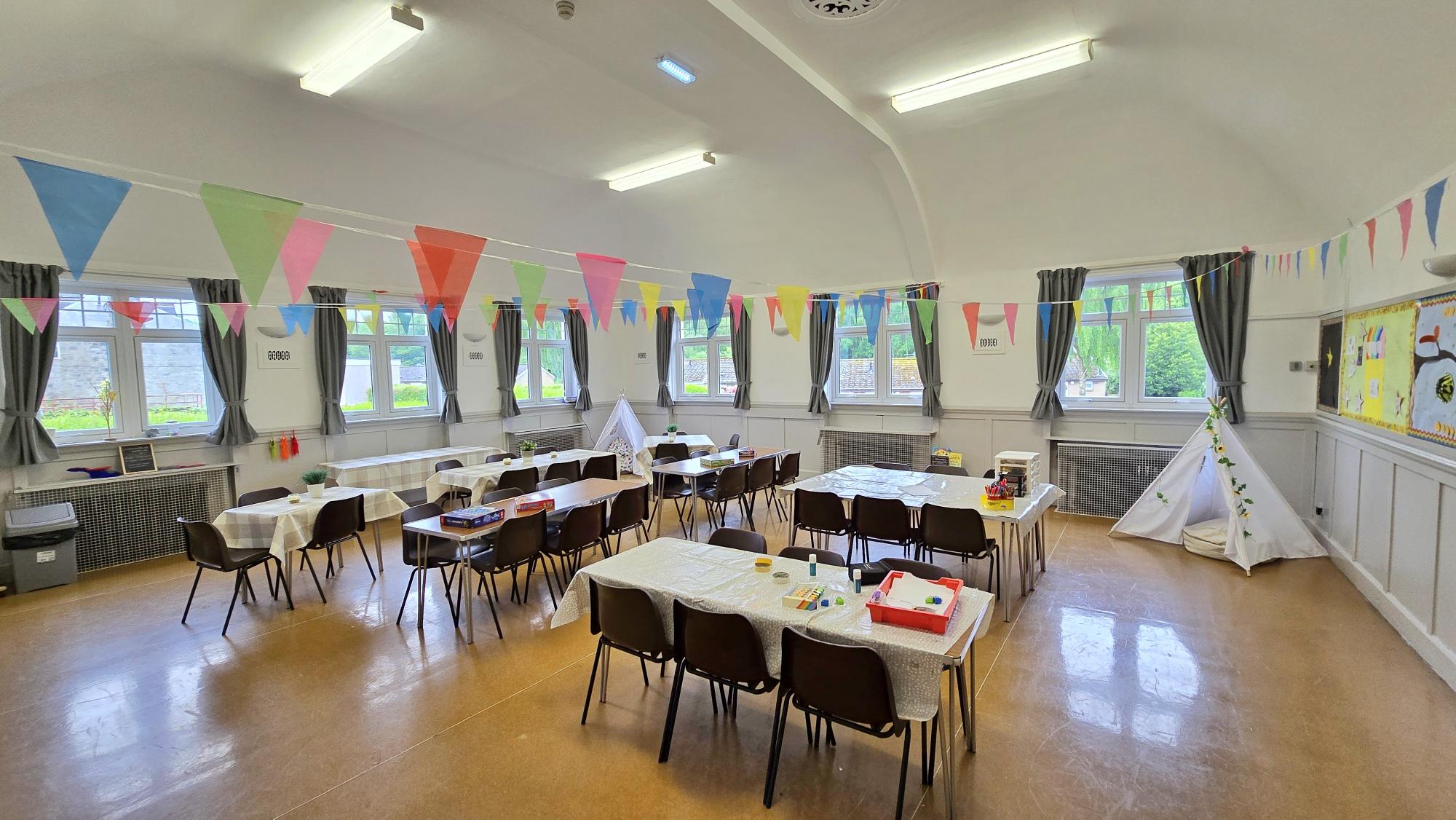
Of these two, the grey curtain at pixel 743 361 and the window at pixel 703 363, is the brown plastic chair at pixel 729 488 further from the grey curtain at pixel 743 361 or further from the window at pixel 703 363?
the window at pixel 703 363

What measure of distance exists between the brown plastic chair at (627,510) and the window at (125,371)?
15.5 feet

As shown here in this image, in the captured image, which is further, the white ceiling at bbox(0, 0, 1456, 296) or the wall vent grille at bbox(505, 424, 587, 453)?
the wall vent grille at bbox(505, 424, 587, 453)

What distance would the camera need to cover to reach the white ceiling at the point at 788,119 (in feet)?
11.3

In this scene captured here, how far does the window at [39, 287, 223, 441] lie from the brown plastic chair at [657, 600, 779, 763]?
Result: 6.19 m

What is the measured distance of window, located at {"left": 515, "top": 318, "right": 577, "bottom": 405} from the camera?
360 inches

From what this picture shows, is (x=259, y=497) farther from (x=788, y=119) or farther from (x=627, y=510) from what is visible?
(x=788, y=119)

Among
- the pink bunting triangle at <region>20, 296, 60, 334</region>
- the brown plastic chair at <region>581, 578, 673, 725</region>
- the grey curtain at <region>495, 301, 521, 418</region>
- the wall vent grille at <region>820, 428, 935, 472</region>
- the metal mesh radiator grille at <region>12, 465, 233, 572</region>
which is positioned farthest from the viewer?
the grey curtain at <region>495, 301, 521, 418</region>

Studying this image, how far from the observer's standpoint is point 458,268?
129 inches

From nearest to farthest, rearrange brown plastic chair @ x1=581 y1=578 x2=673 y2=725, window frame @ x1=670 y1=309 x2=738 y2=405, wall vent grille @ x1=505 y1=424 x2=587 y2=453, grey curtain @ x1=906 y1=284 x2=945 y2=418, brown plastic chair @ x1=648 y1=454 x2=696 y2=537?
brown plastic chair @ x1=581 y1=578 x2=673 y2=725 < brown plastic chair @ x1=648 y1=454 x2=696 y2=537 < grey curtain @ x1=906 y1=284 x2=945 y2=418 < wall vent grille @ x1=505 y1=424 x2=587 y2=453 < window frame @ x1=670 y1=309 x2=738 y2=405

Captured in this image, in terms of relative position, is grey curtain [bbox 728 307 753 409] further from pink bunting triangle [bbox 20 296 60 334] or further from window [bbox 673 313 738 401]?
pink bunting triangle [bbox 20 296 60 334]

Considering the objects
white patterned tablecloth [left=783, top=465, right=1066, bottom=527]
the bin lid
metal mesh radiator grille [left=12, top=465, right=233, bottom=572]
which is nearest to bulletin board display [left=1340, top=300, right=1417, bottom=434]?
white patterned tablecloth [left=783, top=465, right=1066, bottom=527]

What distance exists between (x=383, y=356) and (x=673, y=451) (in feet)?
12.6

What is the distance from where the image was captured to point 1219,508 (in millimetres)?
5660

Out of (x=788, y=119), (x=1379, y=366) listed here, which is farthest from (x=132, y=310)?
(x=1379, y=366)
